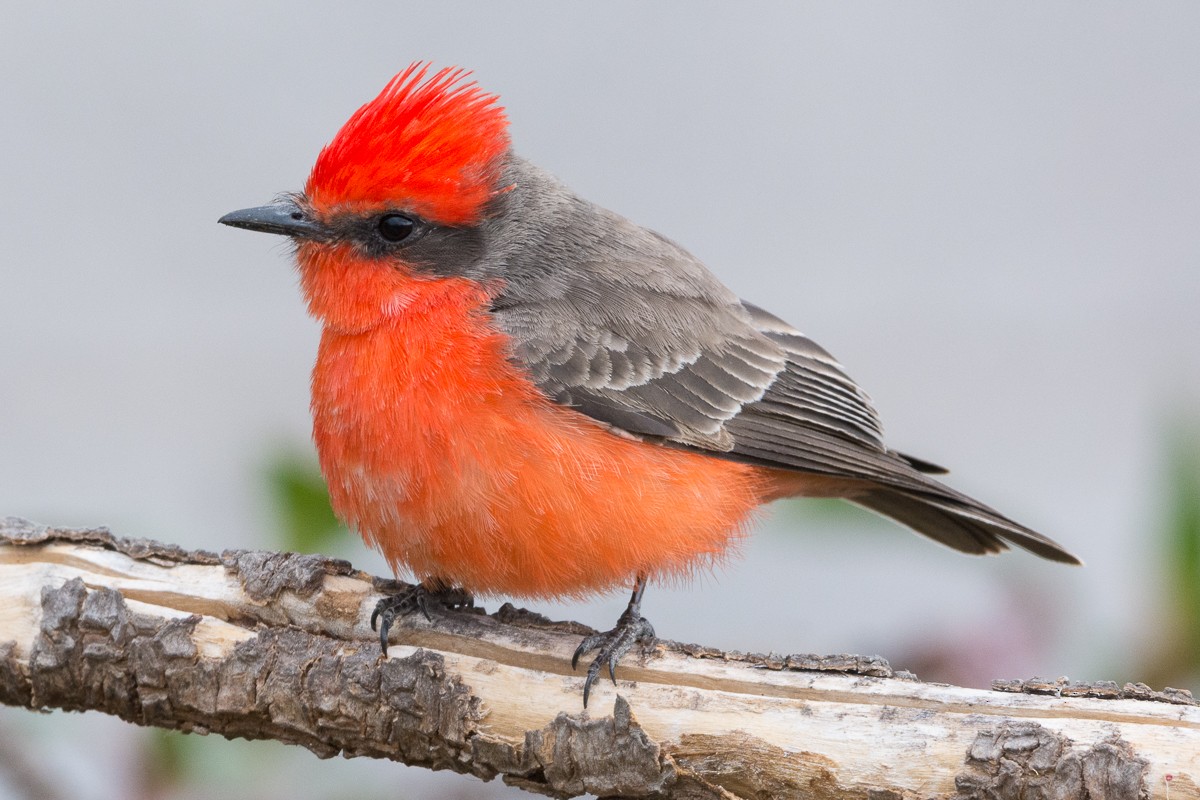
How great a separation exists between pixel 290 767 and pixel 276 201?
1913mm

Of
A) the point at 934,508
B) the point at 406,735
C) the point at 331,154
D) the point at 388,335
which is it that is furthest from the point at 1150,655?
the point at 331,154

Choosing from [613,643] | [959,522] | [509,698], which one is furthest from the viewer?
[959,522]

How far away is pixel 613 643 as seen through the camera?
3.88 metres

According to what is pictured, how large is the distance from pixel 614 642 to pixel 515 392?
2.80 ft

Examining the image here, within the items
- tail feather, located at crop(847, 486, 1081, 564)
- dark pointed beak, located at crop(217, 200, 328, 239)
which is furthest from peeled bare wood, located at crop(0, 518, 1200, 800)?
tail feather, located at crop(847, 486, 1081, 564)

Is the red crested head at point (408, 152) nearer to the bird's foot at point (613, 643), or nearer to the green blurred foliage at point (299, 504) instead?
the green blurred foliage at point (299, 504)

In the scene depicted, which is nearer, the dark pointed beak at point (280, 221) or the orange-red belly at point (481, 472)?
the orange-red belly at point (481, 472)

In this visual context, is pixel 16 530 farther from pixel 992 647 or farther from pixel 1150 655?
pixel 1150 655

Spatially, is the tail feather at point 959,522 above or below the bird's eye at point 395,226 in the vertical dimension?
below

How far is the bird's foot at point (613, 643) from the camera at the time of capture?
3770mm

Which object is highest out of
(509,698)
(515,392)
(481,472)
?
(515,392)

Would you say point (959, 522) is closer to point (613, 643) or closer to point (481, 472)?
point (613, 643)

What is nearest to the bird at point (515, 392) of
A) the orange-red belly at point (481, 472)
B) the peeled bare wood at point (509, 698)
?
the orange-red belly at point (481, 472)

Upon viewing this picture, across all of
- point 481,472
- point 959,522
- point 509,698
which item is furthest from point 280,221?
point 959,522
